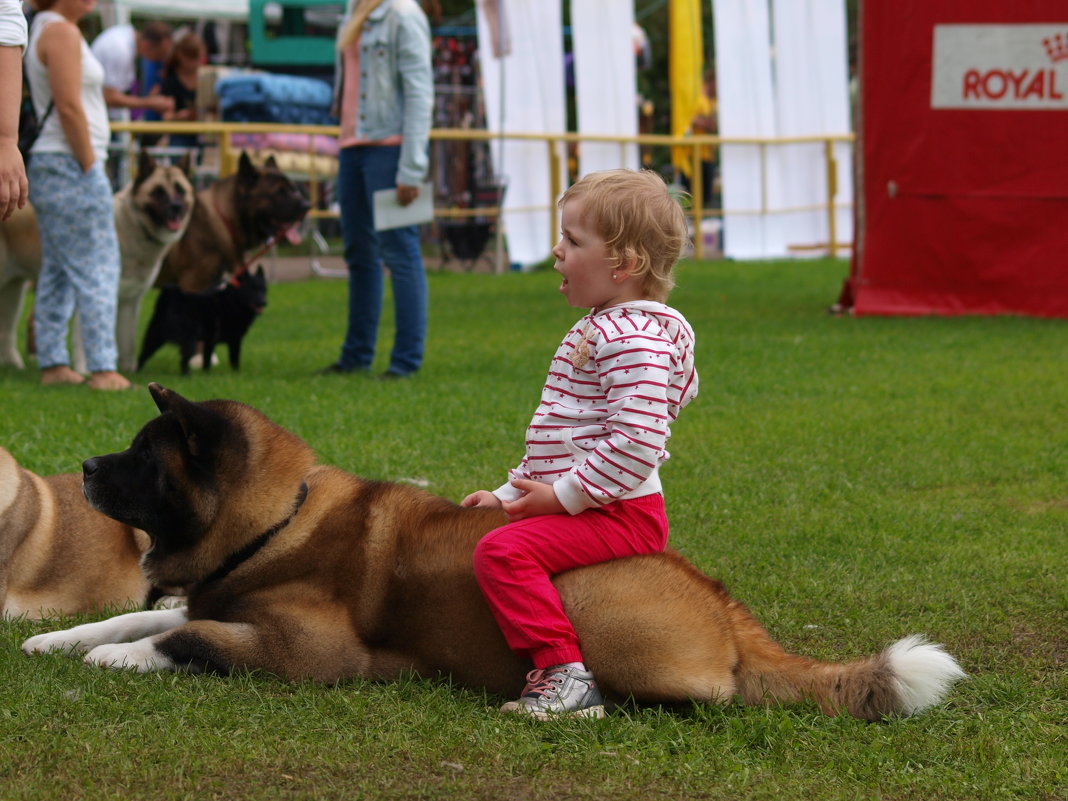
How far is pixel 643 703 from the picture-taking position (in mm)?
3104

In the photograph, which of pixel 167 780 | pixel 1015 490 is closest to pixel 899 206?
pixel 1015 490

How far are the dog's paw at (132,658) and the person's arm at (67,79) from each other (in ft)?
15.8

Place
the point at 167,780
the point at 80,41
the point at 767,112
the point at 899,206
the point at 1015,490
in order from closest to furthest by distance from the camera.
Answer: the point at 167,780 → the point at 1015,490 → the point at 80,41 → the point at 899,206 → the point at 767,112

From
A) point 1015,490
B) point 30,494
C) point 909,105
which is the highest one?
point 909,105

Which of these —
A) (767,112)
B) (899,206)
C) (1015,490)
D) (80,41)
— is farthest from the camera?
(767,112)

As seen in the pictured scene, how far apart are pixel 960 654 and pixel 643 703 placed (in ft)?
3.32

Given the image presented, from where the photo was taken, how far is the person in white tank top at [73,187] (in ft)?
23.7

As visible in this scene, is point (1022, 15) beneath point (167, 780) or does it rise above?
above

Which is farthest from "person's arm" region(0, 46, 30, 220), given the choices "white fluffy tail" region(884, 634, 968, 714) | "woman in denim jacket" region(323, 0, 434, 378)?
"woman in denim jacket" region(323, 0, 434, 378)

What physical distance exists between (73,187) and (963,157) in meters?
7.54

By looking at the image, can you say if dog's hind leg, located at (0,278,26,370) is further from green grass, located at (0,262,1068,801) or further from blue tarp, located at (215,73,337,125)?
blue tarp, located at (215,73,337,125)

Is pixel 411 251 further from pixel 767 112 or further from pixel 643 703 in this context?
pixel 767 112

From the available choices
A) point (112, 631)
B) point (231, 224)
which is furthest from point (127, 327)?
point (112, 631)

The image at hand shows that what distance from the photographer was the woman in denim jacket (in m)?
8.07
